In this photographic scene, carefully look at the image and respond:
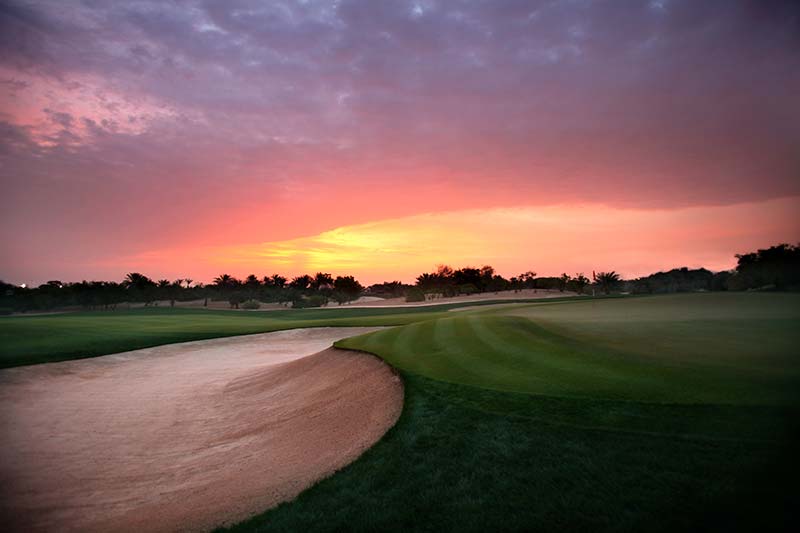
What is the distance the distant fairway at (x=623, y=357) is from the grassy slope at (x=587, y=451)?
5 centimetres

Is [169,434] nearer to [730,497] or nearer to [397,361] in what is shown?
[397,361]

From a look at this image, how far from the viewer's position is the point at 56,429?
35.6 feet

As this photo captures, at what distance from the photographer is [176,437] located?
10.2m

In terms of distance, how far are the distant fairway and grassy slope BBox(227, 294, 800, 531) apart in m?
0.05

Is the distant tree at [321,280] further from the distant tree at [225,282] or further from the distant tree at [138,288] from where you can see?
the distant tree at [138,288]

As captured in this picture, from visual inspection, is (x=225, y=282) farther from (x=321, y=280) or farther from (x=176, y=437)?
(x=176, y=437)

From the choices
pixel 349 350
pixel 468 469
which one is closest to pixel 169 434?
pixel 349 350

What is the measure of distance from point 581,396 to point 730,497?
2.79 meters

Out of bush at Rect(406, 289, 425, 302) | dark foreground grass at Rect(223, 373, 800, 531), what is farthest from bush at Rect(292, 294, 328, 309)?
dark foreground grass at Rect(223, 373, 800, 531)

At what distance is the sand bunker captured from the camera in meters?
6.38

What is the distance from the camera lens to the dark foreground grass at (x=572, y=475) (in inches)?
161

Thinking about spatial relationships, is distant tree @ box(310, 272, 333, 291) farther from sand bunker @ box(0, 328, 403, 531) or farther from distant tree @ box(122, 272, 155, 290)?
sand bunker @ box(0, 328, 403, 531)

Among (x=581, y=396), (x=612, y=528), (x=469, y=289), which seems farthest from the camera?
(x=469, y=289)

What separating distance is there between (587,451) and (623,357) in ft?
14.1
